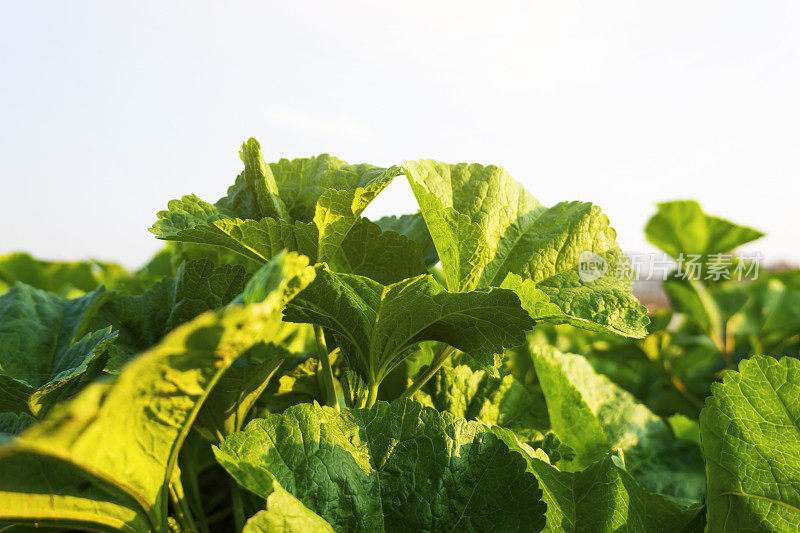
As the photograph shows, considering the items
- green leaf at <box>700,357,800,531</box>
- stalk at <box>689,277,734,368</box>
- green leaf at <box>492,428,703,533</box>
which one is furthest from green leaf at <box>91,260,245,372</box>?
stalk at <box>689,277,734,368</box>

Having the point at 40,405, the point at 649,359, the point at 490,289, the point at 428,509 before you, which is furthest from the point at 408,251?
the point at 649,359

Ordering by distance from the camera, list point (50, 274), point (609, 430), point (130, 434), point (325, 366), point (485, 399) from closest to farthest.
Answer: point (130, 434), point (325, 366), point (485, 399), point (609, 430), point (50, 274)

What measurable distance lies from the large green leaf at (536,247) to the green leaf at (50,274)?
1056mm

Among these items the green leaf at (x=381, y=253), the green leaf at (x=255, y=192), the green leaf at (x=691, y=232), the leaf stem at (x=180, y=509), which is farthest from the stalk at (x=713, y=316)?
the leaf stem at (x=180, y=509)

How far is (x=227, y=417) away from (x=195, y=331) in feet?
1.07

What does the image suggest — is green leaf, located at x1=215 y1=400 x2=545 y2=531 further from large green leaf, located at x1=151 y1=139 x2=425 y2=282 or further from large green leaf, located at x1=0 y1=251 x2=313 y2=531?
large green leaf, located at x1=151 y1=139 x2=425 y2=282

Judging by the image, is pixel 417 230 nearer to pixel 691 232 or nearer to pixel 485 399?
pixel 485 399

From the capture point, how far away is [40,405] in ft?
2.02

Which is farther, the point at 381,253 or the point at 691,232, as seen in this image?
the point at 691,232

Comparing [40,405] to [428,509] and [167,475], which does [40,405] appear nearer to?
[167,475]

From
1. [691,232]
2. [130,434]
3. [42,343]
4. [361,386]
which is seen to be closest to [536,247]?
[361,386]

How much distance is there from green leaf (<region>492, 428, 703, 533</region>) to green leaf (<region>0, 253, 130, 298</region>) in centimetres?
120

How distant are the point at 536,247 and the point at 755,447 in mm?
325

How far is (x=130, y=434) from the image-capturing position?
449mm
